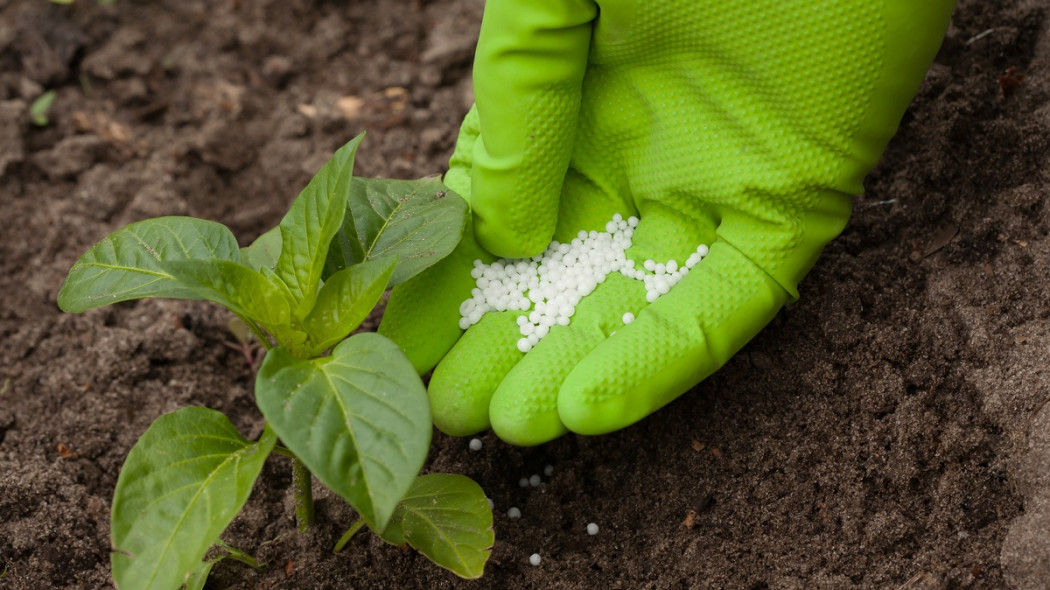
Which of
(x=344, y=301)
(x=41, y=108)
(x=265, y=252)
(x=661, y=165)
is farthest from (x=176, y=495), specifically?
→ (x=41, y=108)

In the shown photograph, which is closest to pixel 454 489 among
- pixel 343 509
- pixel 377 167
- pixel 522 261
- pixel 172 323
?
pixel 343 509

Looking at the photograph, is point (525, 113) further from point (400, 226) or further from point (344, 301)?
point (344, 301)

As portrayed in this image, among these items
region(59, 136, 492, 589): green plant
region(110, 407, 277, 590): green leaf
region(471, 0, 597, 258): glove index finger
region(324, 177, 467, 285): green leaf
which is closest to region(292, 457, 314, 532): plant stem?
region(59, 136, 492, 589): green plant

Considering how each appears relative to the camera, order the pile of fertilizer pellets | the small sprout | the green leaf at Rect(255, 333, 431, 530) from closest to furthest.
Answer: the green leaf at Rect(255, 333, 431, 530) < the pile of fertilizer pellets < the small sprout

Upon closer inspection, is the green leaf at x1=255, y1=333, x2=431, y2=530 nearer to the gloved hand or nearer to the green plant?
the green plant

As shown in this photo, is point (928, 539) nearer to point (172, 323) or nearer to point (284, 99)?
point (172, 323)

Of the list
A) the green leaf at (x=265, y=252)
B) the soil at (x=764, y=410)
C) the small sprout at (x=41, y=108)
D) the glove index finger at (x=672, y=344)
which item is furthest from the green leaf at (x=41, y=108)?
the glove index finger at (x=672, y=344)
